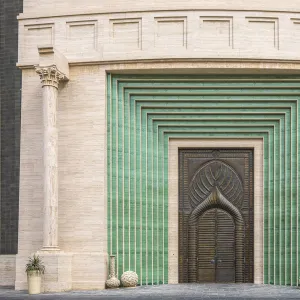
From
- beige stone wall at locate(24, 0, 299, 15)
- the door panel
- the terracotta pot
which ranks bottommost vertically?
the terracotta pot

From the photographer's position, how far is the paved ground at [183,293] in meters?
17.7

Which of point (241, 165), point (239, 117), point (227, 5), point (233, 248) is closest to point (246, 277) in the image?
point (233, 248)

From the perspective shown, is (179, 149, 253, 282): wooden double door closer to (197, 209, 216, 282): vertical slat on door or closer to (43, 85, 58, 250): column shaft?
(197, 209, 216, 282): vertical slat on door

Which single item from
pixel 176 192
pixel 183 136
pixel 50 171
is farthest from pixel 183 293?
pixel 183 136

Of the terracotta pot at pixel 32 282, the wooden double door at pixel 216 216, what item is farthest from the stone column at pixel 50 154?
the wooden double door at pixel 216 216

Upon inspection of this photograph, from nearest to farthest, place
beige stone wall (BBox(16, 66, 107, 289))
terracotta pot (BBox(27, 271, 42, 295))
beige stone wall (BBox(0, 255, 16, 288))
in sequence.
Answer: terracotta pot (BBox(27, 271, 42, 295)) < beige stone wall (BBox(16, 66, 107, 289)) < beige stone wall (BBox(0, 255, 16, 288))

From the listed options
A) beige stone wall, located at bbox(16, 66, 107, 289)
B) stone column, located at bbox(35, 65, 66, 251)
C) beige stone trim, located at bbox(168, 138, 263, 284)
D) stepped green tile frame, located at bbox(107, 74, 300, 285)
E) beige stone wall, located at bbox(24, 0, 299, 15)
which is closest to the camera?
stone column, located at bbox(35, 65, 66, 251)

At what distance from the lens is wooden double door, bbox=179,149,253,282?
2145 cm

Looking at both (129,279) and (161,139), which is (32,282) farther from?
(161,139)

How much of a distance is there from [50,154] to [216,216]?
17.4 ft

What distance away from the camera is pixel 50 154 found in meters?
20.2

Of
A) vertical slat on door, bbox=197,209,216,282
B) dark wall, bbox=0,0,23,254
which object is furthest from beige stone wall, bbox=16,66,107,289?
vertical slat on door, bbox=197,209,216,282

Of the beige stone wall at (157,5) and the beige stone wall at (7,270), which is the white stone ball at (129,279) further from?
the beige stone wall at (157,5)

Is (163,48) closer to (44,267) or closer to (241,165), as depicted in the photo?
(241,165)
